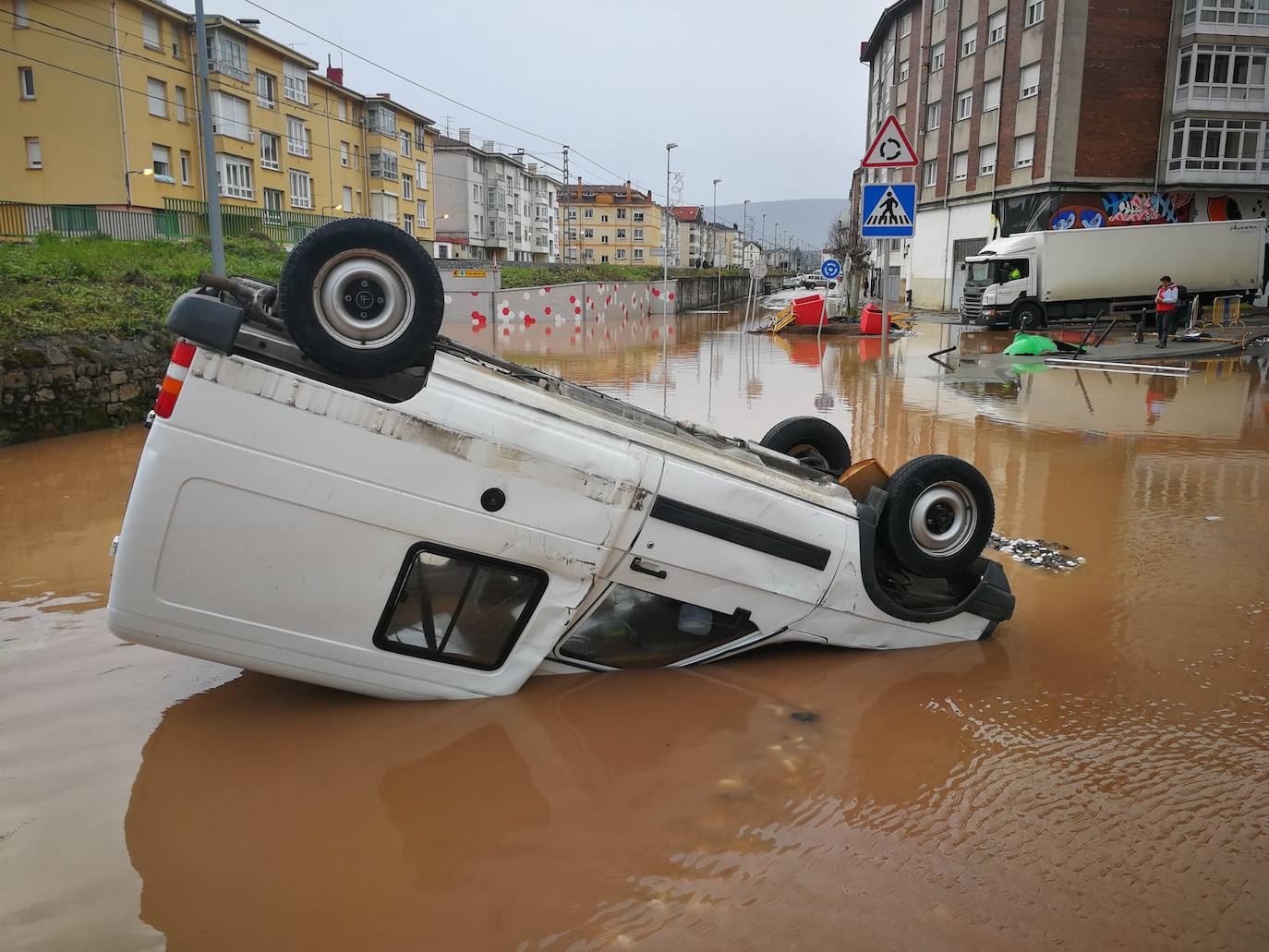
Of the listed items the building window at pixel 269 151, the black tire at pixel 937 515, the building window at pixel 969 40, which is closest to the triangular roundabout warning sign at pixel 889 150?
the black tire at pixel 937 515

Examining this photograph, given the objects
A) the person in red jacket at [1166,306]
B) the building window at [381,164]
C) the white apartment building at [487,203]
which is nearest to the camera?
the person in red jacket at [1166,306]

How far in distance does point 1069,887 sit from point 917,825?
0.57 metres

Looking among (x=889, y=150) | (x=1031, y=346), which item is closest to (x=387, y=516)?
(x=889, y=150)

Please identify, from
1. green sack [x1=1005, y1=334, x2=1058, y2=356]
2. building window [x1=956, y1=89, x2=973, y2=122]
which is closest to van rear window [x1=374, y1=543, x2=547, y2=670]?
green sack [x1=1005, y1=334, x2=1058, y2=356]

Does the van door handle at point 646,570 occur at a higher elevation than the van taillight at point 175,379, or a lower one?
lower

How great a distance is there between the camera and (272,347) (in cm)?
344

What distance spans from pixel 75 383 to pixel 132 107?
3222cm

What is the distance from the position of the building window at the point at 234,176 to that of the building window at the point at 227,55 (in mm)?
3791

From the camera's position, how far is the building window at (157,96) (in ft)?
124

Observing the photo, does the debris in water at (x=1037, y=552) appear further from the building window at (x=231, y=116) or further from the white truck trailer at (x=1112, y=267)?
the building window at (x=231, y=116)

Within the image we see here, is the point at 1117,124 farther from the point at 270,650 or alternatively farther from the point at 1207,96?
the point at 270,650

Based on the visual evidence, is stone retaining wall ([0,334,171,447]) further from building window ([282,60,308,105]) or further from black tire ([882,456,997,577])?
building window ([282,60,308,105])

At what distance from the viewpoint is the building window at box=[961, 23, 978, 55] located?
4219cm

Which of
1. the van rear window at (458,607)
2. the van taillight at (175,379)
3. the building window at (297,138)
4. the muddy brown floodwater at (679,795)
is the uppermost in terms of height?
the building window at (297,138)
